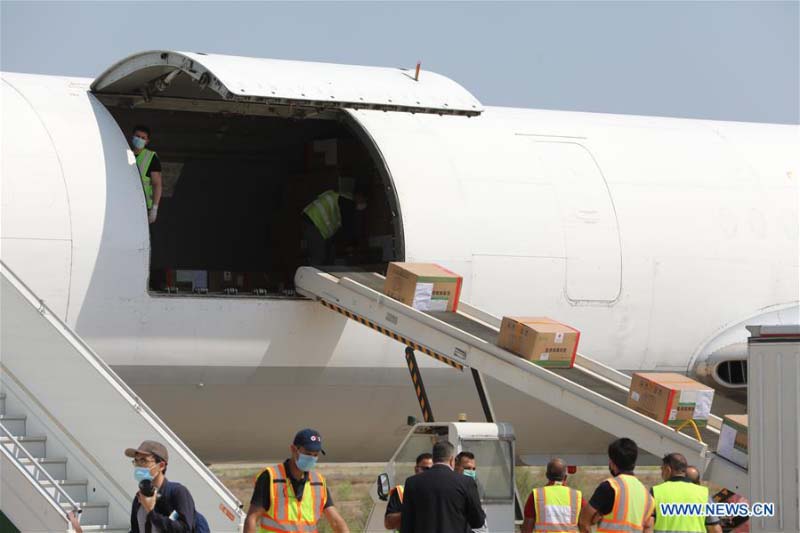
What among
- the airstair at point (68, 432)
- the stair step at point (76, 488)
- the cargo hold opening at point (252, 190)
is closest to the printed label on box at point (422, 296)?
the cargo hold opening at point (252, 190)

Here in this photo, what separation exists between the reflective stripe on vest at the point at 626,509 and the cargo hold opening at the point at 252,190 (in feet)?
19.3

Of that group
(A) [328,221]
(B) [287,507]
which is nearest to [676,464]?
(B) [287,507]

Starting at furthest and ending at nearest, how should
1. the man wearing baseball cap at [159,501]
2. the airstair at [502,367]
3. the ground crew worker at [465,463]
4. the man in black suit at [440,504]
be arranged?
the airstair at [502,367], the ground crew worker at [465,463], the man in black suit at [440,504], the man wearing baseball cap at [159,501]

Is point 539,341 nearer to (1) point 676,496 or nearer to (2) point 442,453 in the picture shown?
(1) point 676,496

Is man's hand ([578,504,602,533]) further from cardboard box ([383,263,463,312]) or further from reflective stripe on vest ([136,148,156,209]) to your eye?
reflective stripe on vest ([136,148,156,209])

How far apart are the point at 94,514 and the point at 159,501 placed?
371cm

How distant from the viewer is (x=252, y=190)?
65.5ft

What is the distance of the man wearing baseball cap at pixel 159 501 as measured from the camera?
8664mm

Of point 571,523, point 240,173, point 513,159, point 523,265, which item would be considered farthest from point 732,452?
point 240,173

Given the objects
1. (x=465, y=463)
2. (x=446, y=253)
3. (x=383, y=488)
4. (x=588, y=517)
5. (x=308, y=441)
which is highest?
(x=446, y=253)

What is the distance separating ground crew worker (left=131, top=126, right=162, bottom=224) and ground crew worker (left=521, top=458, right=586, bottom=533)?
570 centimetres

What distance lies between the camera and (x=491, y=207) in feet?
54.6

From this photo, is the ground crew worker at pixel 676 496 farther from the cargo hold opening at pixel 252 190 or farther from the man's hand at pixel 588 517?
the cargo hold opening at pixel 252 190

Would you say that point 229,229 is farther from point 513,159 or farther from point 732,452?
point 732,452
